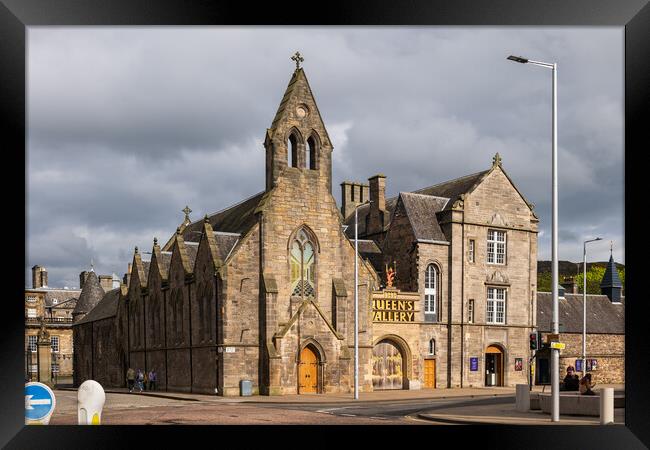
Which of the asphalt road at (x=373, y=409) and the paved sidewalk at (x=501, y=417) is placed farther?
the asphalt road at (x=373, y=409)

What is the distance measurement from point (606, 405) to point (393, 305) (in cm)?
2482

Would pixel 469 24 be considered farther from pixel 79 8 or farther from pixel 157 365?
pixel 157 365

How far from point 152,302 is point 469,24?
37108 millimetres

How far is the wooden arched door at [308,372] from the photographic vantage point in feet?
129

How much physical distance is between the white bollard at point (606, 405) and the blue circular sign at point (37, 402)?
1285 centimetres

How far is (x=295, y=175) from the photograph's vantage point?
4084 cm

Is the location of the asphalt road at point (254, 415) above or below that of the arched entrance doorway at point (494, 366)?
above

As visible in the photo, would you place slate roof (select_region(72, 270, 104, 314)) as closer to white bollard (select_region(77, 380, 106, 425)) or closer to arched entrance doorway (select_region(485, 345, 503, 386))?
arched entrance doorway (select_region(485, 345, 503, 386))

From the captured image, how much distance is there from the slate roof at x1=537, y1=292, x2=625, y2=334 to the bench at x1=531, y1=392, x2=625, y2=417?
2938cm

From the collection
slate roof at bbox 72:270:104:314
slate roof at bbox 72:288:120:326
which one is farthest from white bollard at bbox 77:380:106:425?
slate roof at bbox 72:270:104:314

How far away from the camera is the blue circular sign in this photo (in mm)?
13664

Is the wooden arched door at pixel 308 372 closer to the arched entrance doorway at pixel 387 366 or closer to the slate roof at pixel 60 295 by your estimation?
the arched entrance doorway at pixel 387 366

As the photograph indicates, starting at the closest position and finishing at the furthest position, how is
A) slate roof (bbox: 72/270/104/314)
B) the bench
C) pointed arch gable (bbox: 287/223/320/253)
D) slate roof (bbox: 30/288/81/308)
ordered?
1. the bench
2. pointed arch gable (bbox: 287/223/320/253)
3. slate roof (bbox: 72/270/104/314)
4. slate roof (bbox: 30/288/81/308)

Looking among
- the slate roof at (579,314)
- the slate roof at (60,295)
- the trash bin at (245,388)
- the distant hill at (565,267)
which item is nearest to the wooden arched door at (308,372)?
the trash bin at (245,388)
